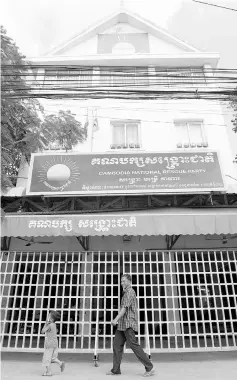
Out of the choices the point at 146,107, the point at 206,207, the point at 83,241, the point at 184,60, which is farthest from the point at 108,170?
the point at 184,60

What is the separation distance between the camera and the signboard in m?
Answer: 7.50

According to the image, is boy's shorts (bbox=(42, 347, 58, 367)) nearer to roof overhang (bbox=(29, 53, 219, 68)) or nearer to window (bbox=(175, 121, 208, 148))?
window (bbox=(175, 121, 208, 148))

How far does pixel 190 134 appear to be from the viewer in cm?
1002

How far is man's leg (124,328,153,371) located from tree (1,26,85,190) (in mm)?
4052

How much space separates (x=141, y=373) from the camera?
4598 mm

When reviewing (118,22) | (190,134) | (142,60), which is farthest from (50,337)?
(118,22)

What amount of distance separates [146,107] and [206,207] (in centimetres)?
511

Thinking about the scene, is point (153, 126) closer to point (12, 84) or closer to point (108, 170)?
point (108, 170)

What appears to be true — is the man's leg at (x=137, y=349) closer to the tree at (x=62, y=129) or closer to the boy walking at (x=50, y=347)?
the boy walking at (x=50, y=347)

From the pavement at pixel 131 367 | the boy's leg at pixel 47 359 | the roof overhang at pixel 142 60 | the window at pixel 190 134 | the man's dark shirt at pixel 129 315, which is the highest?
the roof overhang at pixel 142 60

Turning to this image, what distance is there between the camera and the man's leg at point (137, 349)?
4.24 metres

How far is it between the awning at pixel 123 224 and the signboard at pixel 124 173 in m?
1.54

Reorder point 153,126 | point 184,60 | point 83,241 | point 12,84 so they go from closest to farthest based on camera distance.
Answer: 1. point 12,84
2. point 83,241
3. point 153,126
4. point 184,60

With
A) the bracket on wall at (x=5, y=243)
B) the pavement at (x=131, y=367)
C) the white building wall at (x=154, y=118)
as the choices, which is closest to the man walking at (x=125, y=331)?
the pavement at (x=131, y=367)
